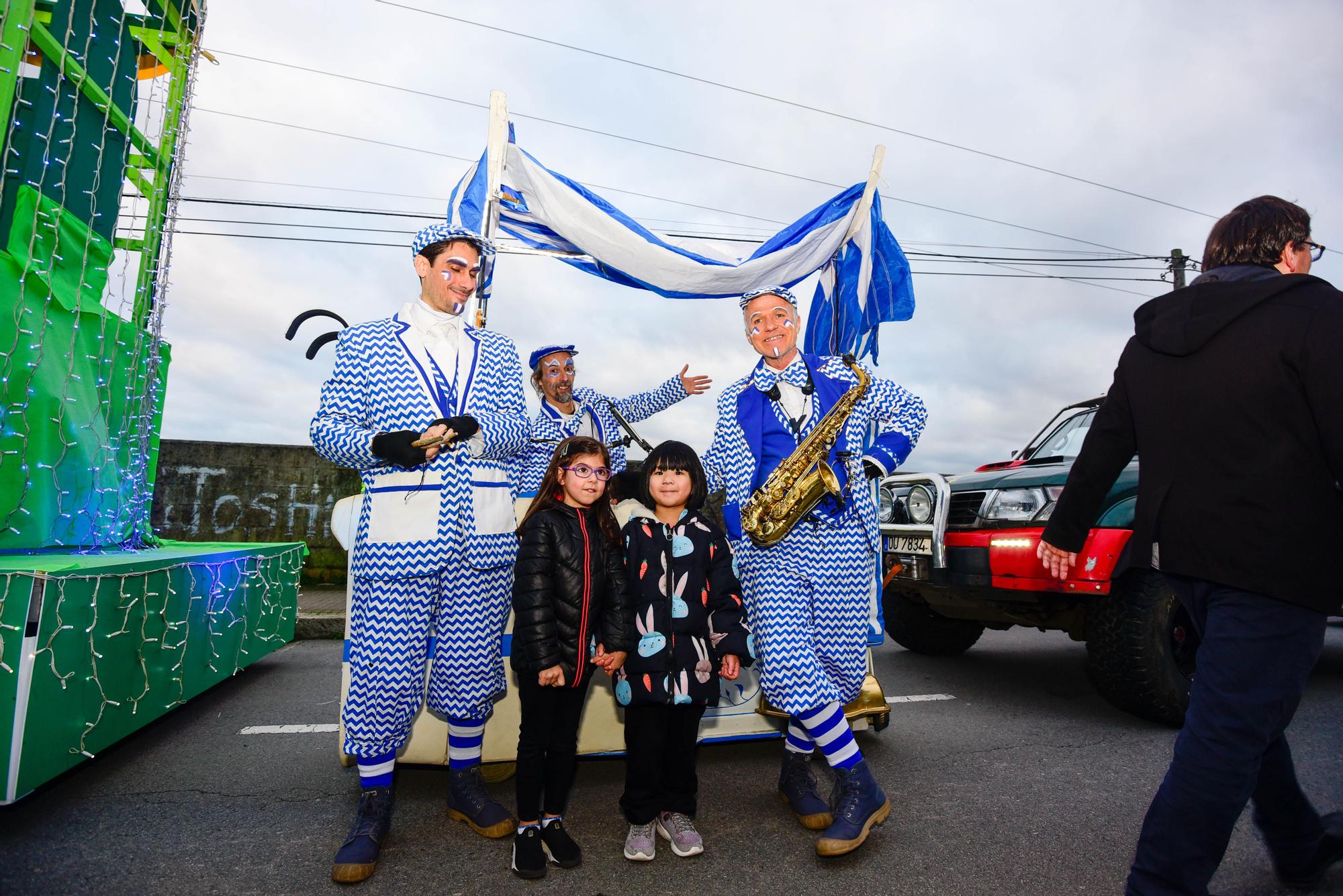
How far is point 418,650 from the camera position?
7.67 ft

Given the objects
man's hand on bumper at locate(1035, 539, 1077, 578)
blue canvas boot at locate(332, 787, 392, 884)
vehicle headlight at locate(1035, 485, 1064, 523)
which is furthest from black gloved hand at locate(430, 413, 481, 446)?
vehicle headlight at locate(1035, 485, 1064, 523)

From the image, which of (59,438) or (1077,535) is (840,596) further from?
(59,438)

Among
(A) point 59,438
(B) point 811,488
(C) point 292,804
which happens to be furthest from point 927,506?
(A) point 59,438

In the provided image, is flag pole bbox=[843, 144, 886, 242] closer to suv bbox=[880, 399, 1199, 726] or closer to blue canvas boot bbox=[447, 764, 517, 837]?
suv bbox=[880, 399, 1199, 726]

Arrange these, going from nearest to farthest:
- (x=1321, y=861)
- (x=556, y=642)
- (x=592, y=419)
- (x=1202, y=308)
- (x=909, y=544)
Answer: 1. (x=1202, y=308)
2. (x=1321, y=861)
3. (x=556, y=642)
4. (x=909, y=544)
5. (x=592, y=419)

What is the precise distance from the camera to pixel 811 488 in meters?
2.52

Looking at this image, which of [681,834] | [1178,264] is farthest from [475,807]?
[1178,264]

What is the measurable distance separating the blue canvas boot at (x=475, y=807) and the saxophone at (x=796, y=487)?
4.16 feet

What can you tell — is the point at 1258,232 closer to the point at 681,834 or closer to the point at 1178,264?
the point at 681,834

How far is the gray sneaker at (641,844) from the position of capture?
2230 mm

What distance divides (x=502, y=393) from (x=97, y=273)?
2295mm

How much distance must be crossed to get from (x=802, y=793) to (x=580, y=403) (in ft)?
9.10

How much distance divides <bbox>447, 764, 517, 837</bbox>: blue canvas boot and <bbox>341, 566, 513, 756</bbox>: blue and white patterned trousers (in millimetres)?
263

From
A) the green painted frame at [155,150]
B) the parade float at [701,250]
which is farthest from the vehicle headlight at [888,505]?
the green painted frame at [155,150]
